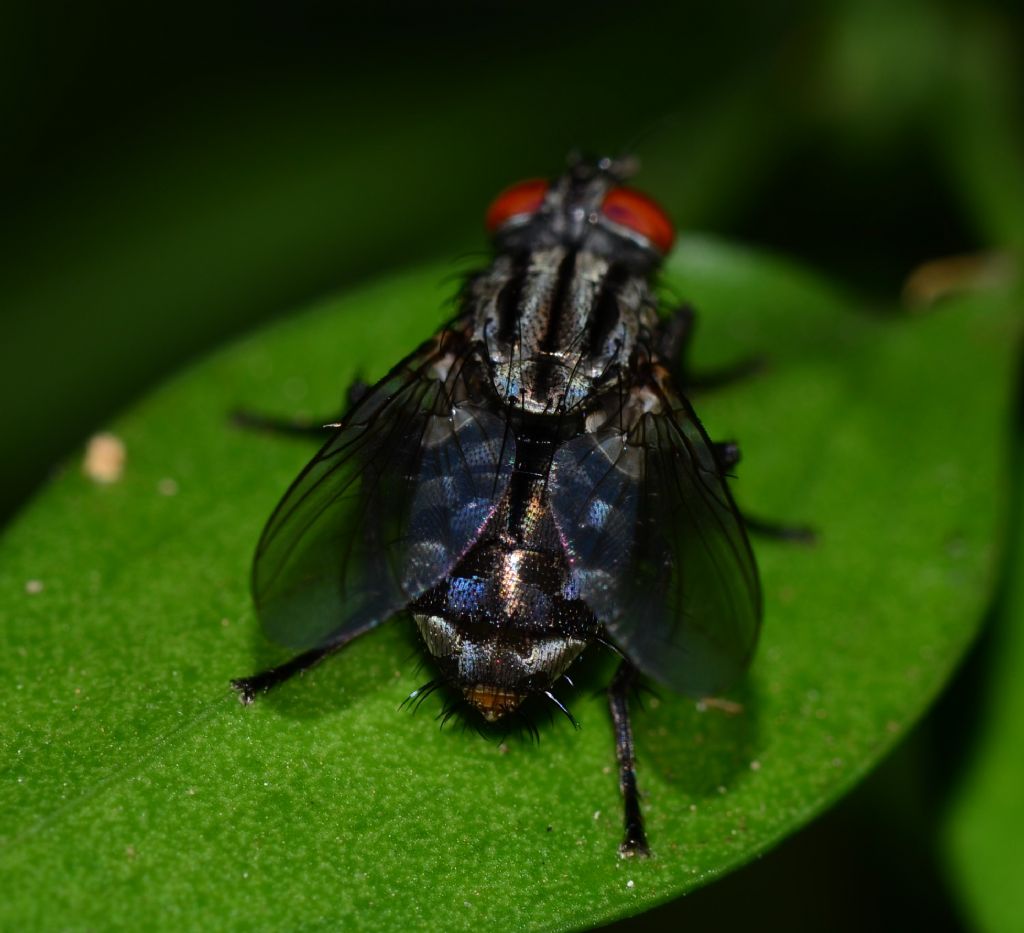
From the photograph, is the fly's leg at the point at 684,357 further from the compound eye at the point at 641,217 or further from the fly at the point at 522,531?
the fly at the point at 522,531

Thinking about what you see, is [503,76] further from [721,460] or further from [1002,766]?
[1002,766]

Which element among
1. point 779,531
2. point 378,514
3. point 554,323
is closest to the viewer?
point 378,514

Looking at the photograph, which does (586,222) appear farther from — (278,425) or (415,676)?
(415,676)

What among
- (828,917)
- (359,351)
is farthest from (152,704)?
(828,917)

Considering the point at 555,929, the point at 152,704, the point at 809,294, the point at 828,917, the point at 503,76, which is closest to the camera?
the point at 555,929

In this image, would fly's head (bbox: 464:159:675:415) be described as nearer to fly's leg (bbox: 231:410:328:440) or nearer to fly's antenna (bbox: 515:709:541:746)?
fly's leg (bbox: 231:410:328:440)

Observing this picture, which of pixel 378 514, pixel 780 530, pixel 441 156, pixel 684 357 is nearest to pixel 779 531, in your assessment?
pixel 780 530

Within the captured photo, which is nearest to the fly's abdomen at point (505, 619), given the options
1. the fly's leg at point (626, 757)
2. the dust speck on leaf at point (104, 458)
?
the fly's leg at point (626, 757)
